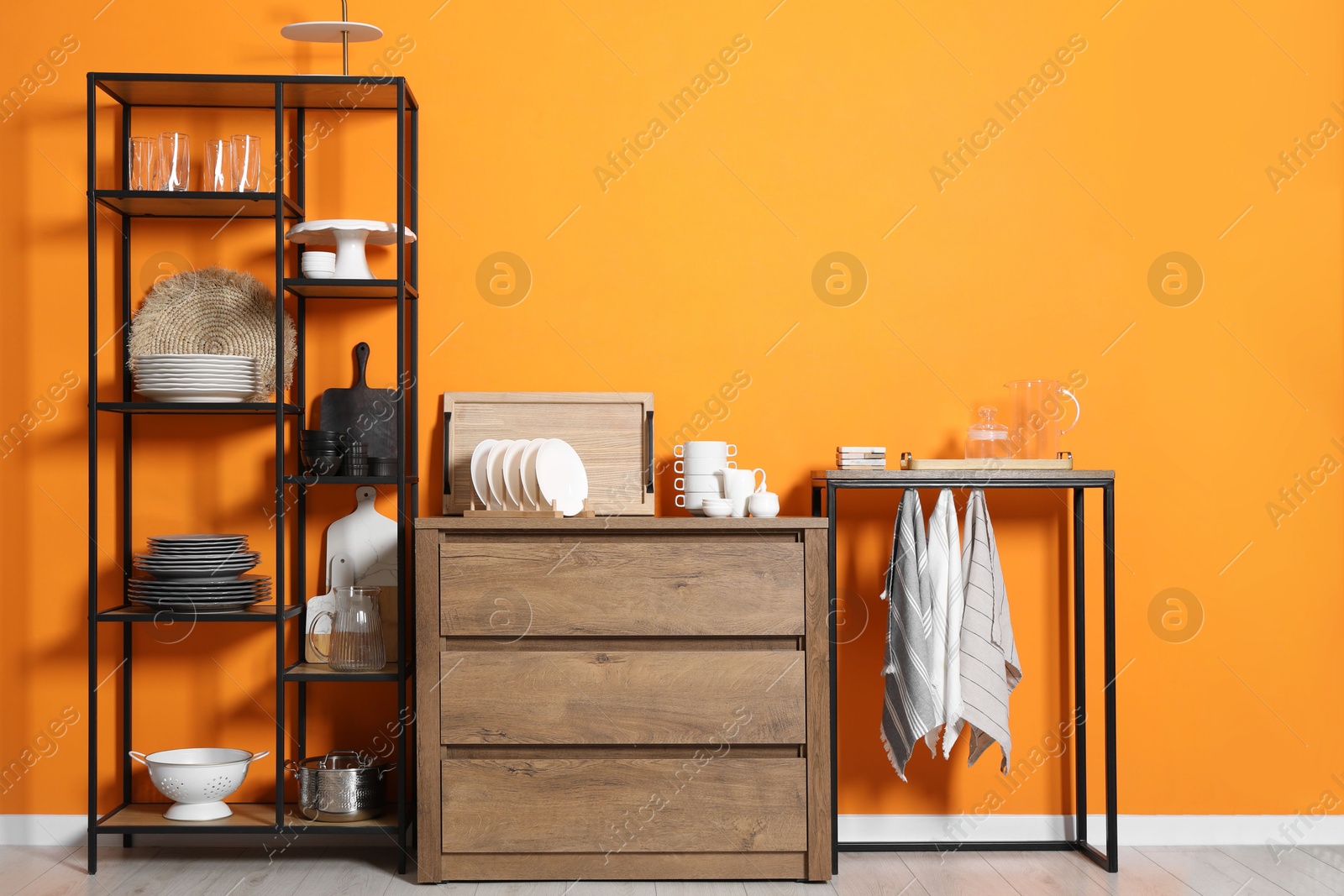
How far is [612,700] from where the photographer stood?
237cm

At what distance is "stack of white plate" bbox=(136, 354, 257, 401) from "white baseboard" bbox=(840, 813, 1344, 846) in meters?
2.05

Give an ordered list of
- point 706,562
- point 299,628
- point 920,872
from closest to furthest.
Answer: point 706,562 < point 920,872 < point 299,628

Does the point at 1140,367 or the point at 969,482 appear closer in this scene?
the point at 969,482

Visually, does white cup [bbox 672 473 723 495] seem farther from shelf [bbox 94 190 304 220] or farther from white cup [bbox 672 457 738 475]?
shelf [bbox 94 190 304 220]

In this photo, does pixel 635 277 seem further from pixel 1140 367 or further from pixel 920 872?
pixel 920 872

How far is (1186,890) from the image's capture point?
2.42 m

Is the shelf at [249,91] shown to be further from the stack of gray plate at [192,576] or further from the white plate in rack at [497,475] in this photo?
the stack of gray plate at [192,576]

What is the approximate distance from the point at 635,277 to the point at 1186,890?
2.15 m

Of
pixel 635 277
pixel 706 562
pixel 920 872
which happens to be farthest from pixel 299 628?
pixel 920 872

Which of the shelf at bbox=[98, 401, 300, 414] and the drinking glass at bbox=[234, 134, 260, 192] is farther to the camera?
the drinking glass at bbox=[234, 134, 260, 192]

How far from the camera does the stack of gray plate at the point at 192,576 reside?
2.47 meters

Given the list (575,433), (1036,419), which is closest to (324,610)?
(575,433)

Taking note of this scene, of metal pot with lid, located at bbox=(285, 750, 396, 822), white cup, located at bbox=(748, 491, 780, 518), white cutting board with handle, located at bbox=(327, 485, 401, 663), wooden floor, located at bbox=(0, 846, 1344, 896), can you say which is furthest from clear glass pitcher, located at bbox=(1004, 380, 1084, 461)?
metal pot with lid, located at bbox=(285, 750, 396, 822)

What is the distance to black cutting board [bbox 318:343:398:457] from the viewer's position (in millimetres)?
2730
